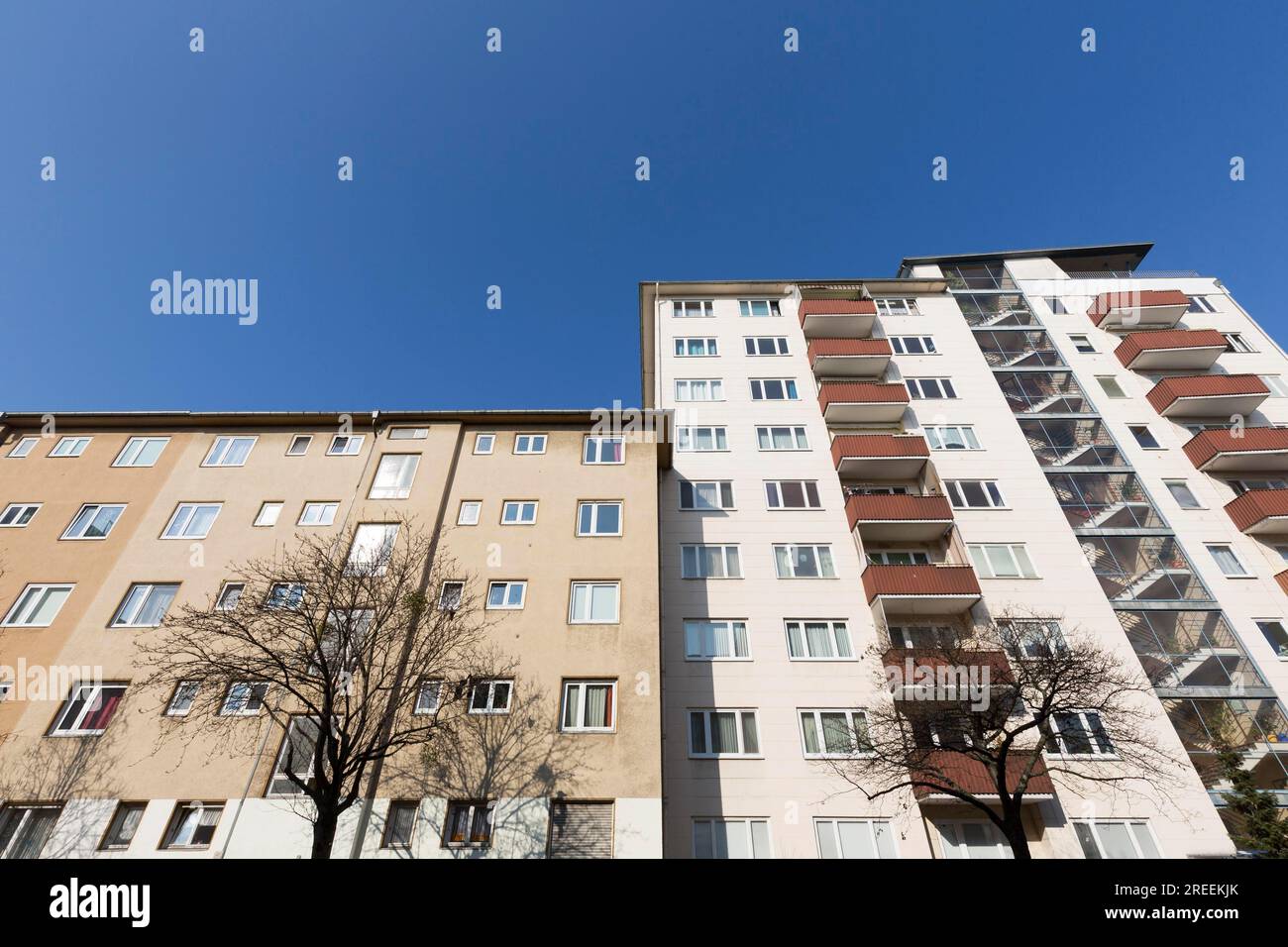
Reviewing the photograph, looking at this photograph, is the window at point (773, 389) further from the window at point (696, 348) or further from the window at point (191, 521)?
the window at point (191, 521)

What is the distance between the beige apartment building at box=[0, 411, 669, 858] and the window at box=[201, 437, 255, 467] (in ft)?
0.29

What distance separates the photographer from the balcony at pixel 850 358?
32688mm

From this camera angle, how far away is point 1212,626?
23938 mm

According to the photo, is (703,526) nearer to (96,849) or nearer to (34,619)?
(96,849)

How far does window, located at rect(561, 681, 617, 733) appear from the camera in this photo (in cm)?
1869

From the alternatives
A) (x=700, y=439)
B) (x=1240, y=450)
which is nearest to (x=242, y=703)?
(x=700, y=439)

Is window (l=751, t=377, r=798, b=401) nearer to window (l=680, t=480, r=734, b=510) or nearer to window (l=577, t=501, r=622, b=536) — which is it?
window (l=680, t=480, r=734, b=510)

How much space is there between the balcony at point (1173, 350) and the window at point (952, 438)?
1206cm

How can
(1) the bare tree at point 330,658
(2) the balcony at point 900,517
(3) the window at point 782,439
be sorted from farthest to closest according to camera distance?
(3) the window at point 782,439 < (2) the balcony at point 900,517 < (1) the bare tree at point 330,658

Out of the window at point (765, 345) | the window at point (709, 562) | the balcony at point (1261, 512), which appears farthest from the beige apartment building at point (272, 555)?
the balcony at point (1261, 512)

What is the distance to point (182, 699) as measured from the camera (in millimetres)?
18500

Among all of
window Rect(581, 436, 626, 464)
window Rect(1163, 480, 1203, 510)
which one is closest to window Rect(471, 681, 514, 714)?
window Rect(581, 436, 626, 464)

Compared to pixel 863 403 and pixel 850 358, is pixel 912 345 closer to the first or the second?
pixel 850 358
